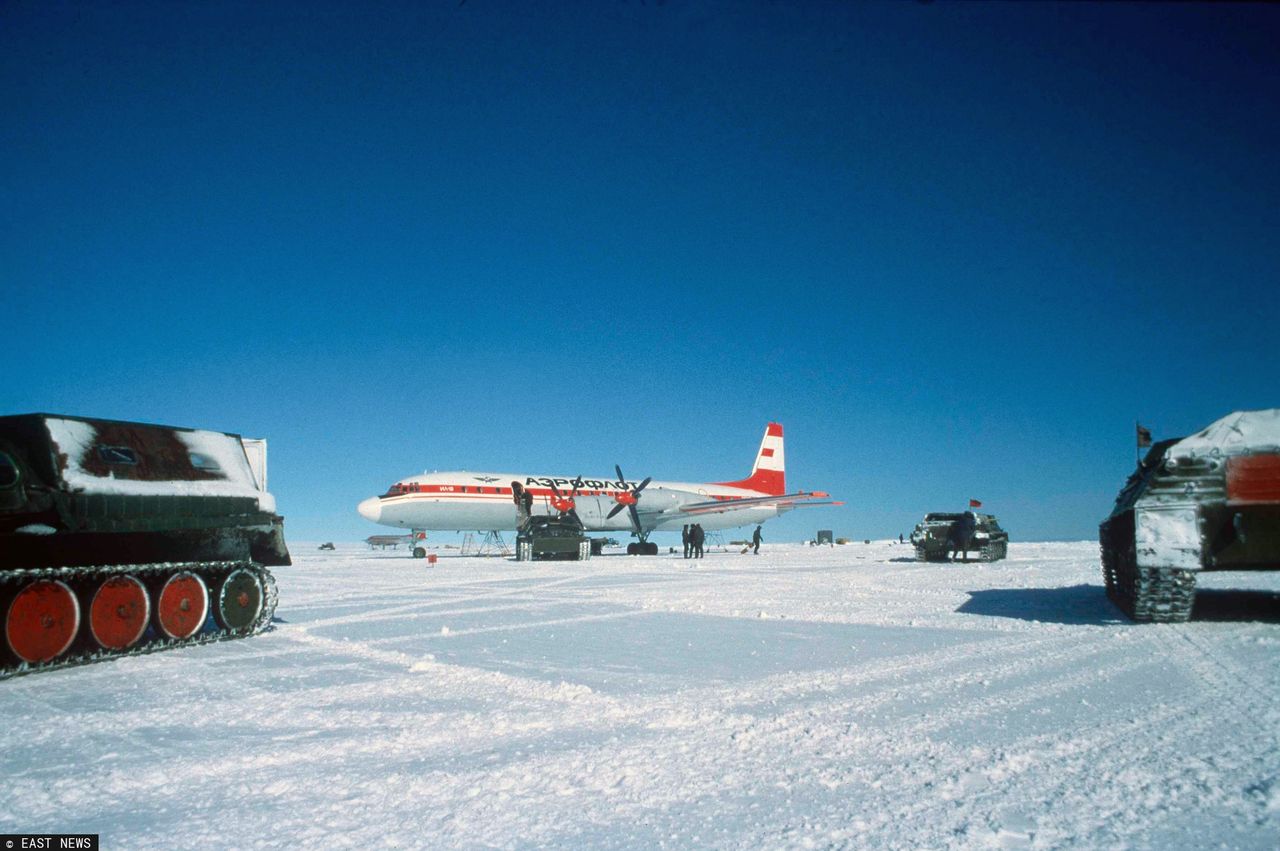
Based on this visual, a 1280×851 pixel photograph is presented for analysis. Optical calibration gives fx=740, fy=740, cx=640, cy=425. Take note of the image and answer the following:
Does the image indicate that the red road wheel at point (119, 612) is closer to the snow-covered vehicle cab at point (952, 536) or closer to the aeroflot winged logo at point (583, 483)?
the snow-covered vehicle cab at point (952, 536)

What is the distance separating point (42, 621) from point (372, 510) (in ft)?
99.4

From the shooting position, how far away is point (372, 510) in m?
36.3

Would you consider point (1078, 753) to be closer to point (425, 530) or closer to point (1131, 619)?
point (1131, 619)

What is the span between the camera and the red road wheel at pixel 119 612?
298 inches

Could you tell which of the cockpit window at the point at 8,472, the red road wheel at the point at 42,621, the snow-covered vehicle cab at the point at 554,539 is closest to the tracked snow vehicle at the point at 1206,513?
the red road wheel at the point at 42,621

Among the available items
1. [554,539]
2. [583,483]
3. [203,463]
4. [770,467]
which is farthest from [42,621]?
[770,467]

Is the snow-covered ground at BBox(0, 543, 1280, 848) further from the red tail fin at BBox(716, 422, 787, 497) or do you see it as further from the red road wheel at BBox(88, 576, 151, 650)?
the red tail fin at BBox(716, 422, 787, 497)

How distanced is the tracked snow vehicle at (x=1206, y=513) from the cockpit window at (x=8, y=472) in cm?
1158

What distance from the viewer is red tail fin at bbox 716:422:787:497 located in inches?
2234

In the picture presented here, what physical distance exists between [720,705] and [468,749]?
182 centimetres

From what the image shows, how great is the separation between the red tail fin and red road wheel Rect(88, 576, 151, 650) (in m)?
49.3

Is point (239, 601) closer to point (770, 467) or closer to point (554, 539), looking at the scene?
point (554, 539)

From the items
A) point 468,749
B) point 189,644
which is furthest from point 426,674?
point 189,644

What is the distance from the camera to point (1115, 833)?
9.61 ft
